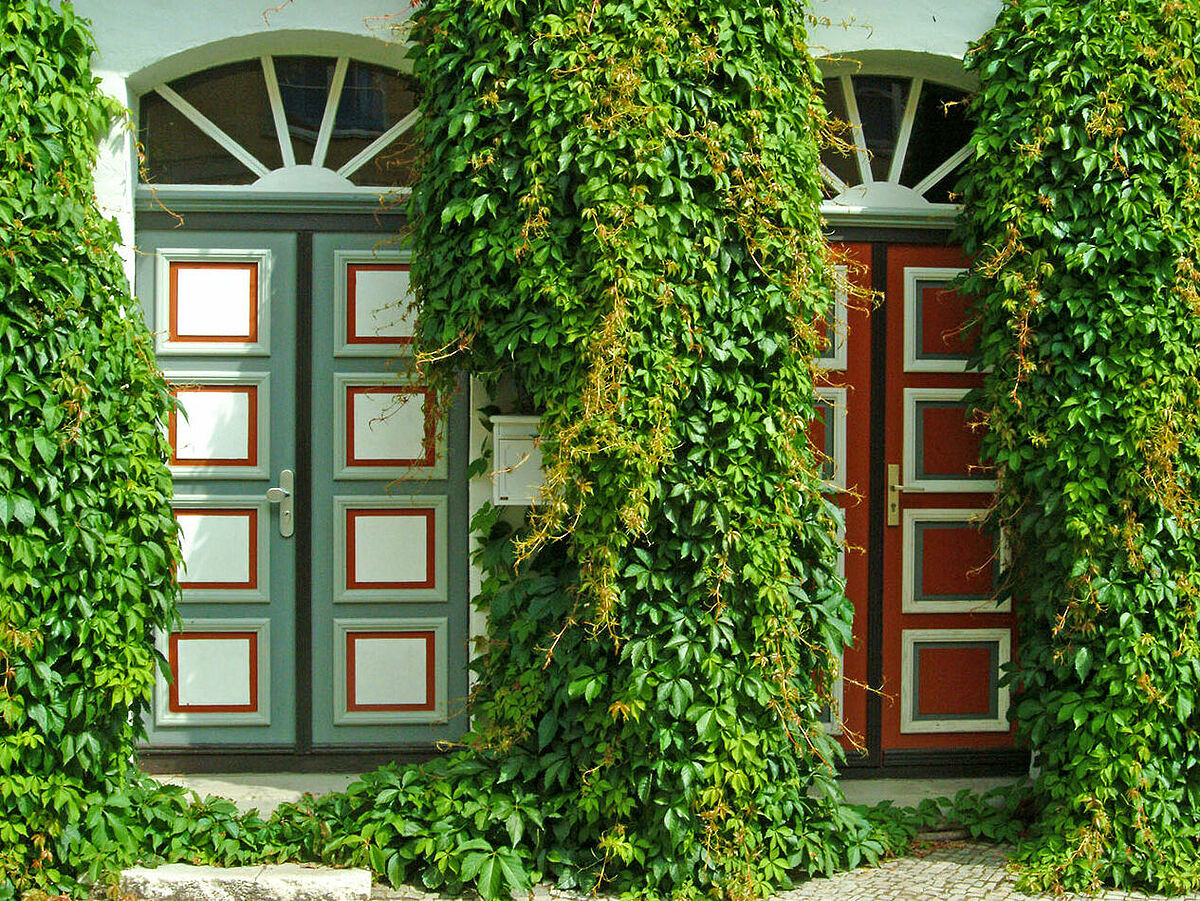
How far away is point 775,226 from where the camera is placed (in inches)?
158

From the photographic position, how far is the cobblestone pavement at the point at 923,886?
3.89 metres

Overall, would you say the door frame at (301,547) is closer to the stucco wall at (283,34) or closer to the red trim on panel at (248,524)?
the red trim on panel at (248,524)

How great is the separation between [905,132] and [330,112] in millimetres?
2654

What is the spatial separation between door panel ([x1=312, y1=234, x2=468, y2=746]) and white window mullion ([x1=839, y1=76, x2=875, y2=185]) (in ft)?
7.05

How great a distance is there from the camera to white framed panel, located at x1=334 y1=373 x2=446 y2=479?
479cm

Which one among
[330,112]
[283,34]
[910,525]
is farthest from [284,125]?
[910,525]

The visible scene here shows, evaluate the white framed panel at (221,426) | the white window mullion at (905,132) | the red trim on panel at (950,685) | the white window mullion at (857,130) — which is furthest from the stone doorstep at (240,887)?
the white window mullion at (905,132)

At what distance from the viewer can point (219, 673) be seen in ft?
15.5

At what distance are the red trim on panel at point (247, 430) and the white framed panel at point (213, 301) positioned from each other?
156 mm

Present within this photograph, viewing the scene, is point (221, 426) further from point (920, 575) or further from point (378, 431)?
point (920, 575)

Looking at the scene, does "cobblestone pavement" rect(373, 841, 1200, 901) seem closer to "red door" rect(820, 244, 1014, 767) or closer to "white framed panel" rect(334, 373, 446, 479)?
"red door" rect(820, 244, 1014, 767)

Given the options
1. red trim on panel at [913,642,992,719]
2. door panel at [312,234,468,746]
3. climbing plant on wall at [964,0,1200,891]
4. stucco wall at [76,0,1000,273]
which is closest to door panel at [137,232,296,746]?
door panel at [312,234,468,746]

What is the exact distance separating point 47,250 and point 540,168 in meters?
1.82

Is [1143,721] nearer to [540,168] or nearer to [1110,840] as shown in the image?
[1110,840]
